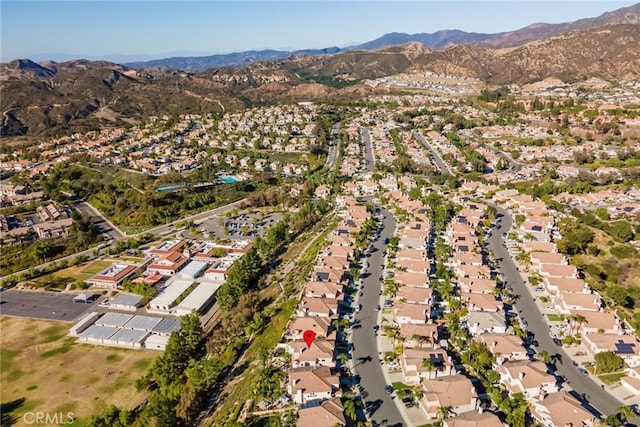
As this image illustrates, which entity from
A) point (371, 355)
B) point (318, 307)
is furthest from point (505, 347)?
point (318, 307)

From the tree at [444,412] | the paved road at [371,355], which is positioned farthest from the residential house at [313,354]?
the tree at [444,412]

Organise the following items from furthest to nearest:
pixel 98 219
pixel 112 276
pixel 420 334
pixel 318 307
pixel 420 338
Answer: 1. pixel 98 219
2. pixel 112 276
3. pixel 318 307
4. pixel 420 334
5. pixel 420 338

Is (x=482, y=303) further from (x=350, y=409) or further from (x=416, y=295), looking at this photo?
(x=350, y=409)

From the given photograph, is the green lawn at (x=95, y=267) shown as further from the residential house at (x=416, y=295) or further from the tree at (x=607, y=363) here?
the tree at (x=607, y=363)

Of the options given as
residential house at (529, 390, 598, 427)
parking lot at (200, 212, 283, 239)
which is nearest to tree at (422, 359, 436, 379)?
residential house at (529, 390, 598, 427)

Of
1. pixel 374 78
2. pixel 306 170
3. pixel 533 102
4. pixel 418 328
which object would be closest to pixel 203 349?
pixel 418 328

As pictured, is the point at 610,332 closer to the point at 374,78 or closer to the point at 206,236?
the point at 206,236

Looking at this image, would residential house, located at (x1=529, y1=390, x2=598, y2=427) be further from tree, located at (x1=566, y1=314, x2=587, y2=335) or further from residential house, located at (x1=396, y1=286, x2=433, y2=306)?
residential house, located at (x1=396, y1=286, x2=433, y2=306)
